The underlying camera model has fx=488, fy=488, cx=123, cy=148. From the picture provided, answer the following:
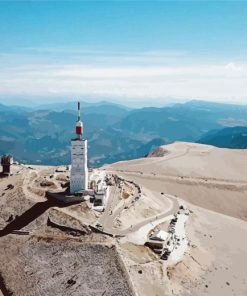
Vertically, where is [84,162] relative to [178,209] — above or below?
above

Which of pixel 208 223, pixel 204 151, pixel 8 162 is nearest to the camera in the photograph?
pixel 208 223

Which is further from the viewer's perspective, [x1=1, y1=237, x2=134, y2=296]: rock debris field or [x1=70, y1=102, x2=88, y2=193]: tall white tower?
[x1=70, y1=102, x2=88, y2=193]: tall white tower

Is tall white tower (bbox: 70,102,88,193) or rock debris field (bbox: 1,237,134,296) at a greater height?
tall white tower (bbox: 70,102,88,193)

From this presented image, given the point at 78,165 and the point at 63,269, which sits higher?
the point at 78,165

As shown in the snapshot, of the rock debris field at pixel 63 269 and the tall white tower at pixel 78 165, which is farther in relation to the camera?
the tall white tower at pixel 78 165

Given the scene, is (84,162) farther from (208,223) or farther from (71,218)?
(208,223)

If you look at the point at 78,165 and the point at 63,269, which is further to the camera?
the point at 78,165

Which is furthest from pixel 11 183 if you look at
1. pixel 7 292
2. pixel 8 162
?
pixel 7 292

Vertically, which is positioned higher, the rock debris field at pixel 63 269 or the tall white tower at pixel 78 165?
the tall white tower at pixel 78 165

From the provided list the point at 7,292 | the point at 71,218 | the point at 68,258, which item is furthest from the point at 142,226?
the point at 7,292

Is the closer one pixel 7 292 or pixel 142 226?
pixel 7 292

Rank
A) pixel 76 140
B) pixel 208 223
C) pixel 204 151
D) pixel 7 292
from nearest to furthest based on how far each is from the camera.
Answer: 1. pixel 7 292
2. pixel 76 140
3. pixel 208 223
4. pixel 204 151
